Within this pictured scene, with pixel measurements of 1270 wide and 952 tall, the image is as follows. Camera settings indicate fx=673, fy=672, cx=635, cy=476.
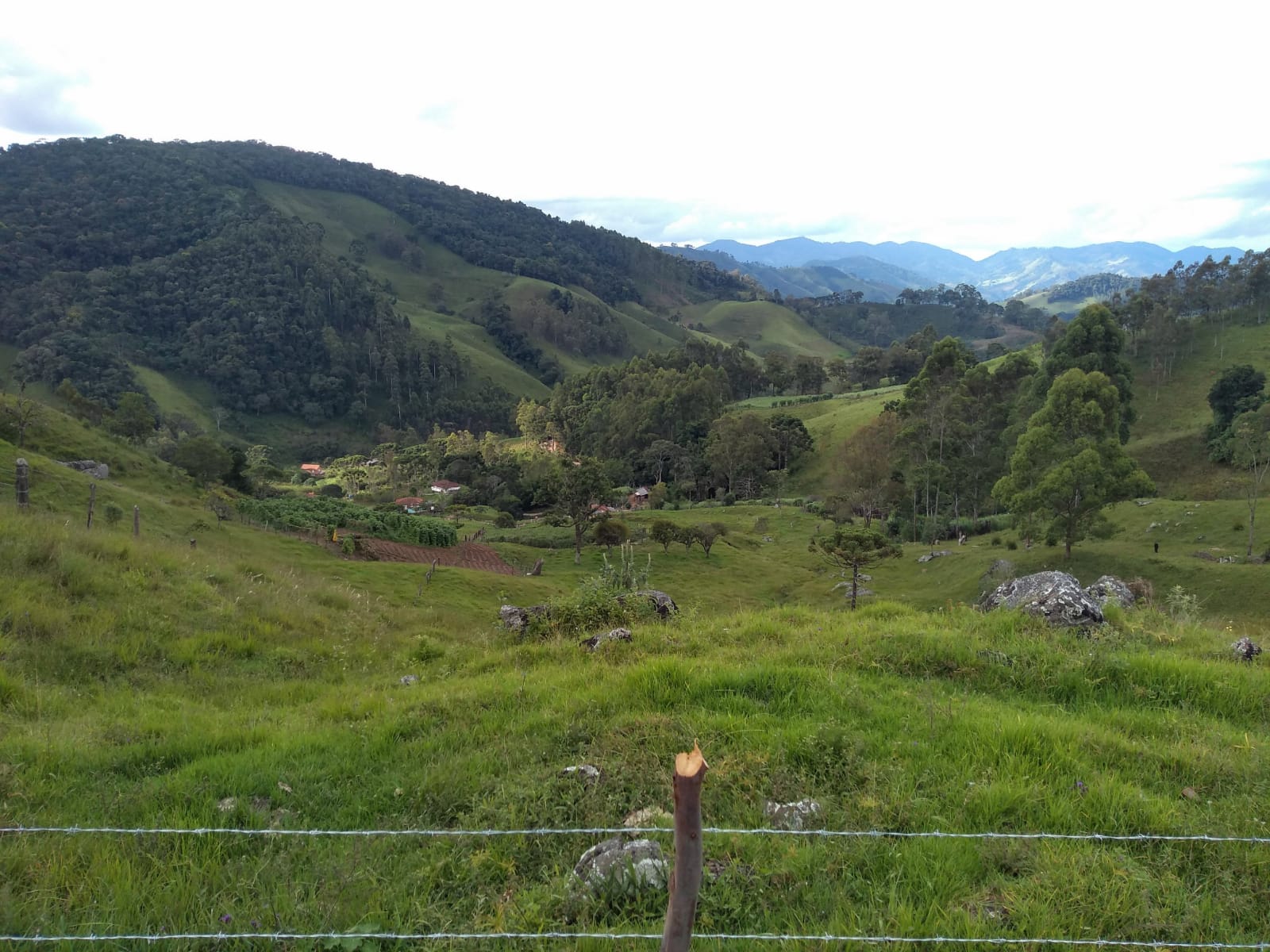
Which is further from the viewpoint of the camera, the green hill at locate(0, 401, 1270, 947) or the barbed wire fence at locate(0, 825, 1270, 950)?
the green hill at locate(0, 401, 1270, 947)

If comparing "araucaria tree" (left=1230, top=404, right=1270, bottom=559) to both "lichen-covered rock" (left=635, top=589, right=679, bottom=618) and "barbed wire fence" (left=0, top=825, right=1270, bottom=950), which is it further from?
"barbed wire fence" (left=0, top=825, right=1270, bottom=950)

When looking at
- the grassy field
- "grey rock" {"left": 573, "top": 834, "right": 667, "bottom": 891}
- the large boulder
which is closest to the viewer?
the grassy field

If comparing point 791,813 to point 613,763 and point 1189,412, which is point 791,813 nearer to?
point 613,763

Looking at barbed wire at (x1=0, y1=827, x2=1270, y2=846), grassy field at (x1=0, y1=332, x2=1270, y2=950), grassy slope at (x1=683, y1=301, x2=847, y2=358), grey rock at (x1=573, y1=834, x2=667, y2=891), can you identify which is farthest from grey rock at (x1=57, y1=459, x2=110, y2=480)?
grassy slope at (x1=683, y1=301, x2=847, y2=358)

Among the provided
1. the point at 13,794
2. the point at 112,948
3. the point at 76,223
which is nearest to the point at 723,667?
the point at 112,948

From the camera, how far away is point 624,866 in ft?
12.8

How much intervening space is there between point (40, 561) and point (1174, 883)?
44.4 feet

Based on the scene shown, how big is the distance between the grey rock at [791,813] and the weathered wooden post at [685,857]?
228 cm

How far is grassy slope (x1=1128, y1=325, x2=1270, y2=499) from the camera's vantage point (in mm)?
53625

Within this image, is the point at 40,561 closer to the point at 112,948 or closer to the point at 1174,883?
the point at 112,948

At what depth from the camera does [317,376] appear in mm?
123562

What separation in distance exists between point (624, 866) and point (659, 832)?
1.53 ft

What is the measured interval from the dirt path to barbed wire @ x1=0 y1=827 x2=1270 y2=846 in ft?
102

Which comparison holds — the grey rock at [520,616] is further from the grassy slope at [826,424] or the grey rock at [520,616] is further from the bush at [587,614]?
the grassy slope at [826,424]
